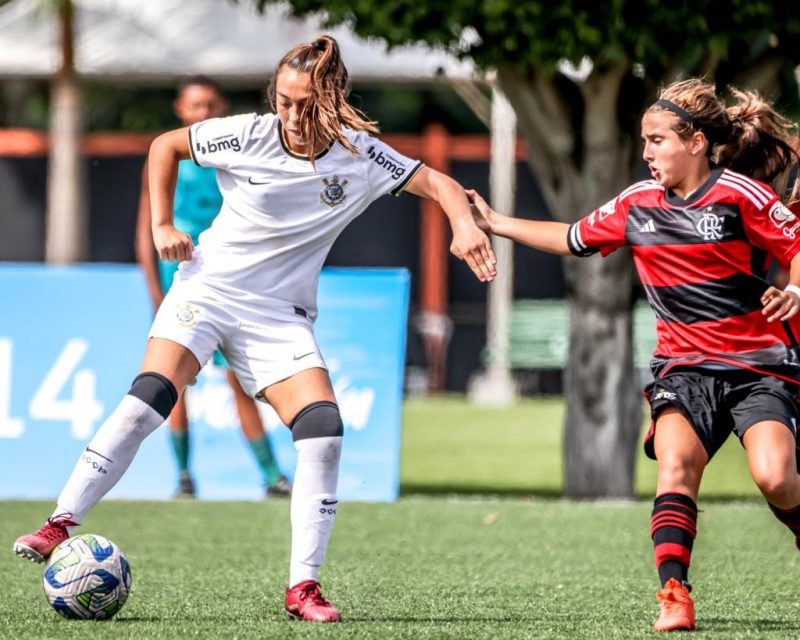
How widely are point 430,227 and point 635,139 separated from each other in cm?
1334

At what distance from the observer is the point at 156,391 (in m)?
5.46

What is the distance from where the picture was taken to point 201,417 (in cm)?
1005

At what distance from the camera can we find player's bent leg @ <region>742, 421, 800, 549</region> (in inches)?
205

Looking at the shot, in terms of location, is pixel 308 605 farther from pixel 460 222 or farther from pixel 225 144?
pixel 225 144

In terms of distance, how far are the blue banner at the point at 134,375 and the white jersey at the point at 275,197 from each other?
13.7 feet

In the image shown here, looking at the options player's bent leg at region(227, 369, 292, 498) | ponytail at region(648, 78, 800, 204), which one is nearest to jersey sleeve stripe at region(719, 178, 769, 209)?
ponytail at region(648, 78, 800, 204)

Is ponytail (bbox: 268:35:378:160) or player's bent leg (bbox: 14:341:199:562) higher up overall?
ponytail (bbox: 268:35:378:160)

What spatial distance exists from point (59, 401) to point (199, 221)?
1.51 m

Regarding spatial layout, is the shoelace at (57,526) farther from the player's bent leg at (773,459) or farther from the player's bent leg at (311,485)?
the player's bent leg at (773,459)

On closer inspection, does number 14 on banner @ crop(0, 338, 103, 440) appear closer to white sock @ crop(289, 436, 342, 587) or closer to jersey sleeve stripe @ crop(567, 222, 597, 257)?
white sock @ crop(289, 436, 342, 587)

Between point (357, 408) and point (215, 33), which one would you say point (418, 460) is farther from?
point (215, 33)

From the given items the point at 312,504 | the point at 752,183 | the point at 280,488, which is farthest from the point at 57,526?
the point at 280,488

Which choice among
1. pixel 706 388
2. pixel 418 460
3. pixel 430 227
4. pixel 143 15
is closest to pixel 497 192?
pixel 430 227

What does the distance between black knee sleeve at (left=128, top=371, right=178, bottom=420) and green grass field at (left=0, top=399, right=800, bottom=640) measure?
2.26 feet
